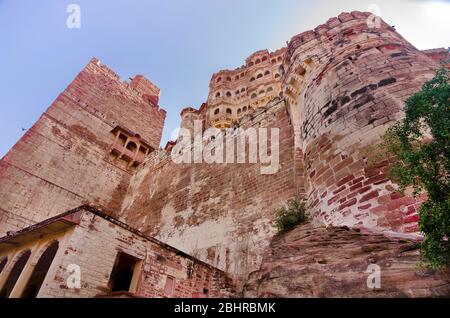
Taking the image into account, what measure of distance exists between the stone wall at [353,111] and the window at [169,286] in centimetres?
384

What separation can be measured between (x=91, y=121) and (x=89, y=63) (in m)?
5.66

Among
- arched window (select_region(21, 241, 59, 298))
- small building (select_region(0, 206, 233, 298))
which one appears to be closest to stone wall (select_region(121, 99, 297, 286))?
small building (select_region(0, 206, 233, 298))

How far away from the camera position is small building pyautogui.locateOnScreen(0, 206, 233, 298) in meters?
5.82

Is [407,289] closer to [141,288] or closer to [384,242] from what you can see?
[384,242]

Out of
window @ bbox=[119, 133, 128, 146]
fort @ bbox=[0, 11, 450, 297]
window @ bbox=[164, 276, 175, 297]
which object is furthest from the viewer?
window @ bbox=[119, 133, 128, 146]

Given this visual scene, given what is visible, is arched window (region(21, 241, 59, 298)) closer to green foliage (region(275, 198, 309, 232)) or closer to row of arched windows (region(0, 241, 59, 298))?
row of arched windows (region(0, 241, 59, 298))

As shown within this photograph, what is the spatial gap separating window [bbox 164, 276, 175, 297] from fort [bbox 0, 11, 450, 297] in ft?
0.08

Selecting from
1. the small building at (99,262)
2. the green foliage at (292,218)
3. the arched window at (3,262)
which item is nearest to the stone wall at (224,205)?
the small building at (99,262)

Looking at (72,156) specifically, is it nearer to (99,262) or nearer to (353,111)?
(99,262)

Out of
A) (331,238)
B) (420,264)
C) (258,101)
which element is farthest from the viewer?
(258,101)

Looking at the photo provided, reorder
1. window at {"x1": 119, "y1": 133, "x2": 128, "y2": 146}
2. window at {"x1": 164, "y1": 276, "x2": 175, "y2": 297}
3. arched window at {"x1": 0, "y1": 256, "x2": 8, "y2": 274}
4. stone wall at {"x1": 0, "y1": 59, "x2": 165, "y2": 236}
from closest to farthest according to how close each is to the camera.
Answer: window at {"x1": 164, "y1": 276, "x2": 175, "y2": 297}
arched window at {"x1": 0, "y1": 256, "x2": 8, "y2": 274}
stone wall at {"x1": 0, "y1": 59, "x2": 165, "y2": 236}
window at {"x1": 119, "y1": 133, "x2": 128, "y2": 146}

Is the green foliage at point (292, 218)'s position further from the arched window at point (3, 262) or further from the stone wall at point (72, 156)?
the stone wall at point (72, 156)
